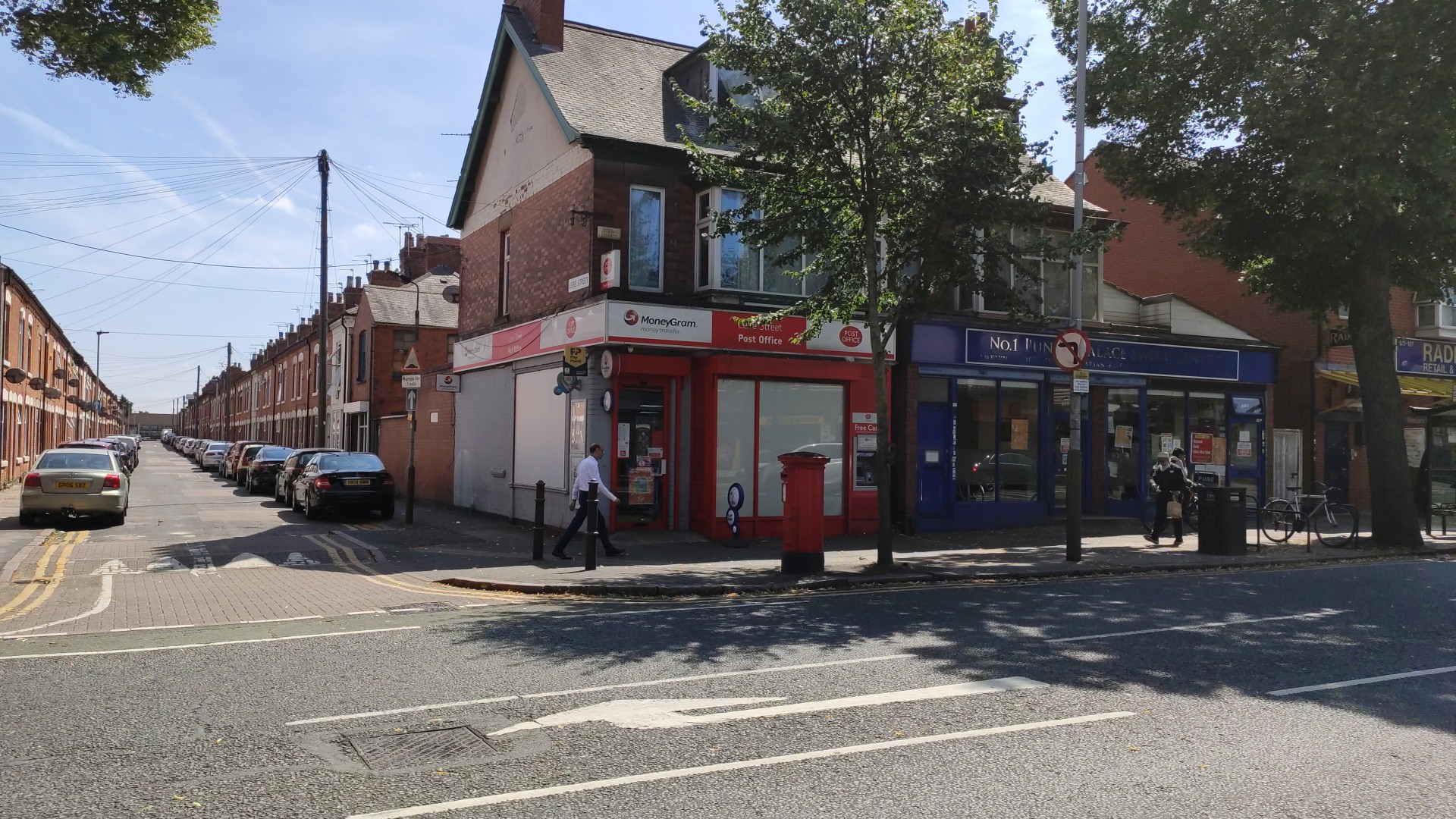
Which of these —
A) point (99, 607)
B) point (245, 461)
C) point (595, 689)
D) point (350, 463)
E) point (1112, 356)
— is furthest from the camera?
point (245, 461)

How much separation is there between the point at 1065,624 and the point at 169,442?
125 metres

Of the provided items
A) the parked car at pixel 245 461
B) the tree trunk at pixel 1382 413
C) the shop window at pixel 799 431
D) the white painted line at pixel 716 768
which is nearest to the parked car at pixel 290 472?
the parked car at pixel 245 461

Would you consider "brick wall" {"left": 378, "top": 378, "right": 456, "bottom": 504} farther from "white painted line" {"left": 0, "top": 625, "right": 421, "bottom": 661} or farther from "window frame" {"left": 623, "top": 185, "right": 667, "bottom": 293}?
"white painted line" {"left": 0, "top": 625, "right": 421, "bottom": 661}

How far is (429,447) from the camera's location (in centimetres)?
2741

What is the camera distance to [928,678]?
7.07 meters

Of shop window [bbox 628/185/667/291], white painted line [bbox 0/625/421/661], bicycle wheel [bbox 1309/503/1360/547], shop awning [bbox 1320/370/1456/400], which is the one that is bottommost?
white painted line [bbox 0/625/421/661]

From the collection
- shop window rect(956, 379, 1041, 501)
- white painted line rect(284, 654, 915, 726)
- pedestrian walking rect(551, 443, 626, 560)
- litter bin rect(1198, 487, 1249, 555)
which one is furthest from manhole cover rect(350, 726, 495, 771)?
shop window rect(956, 379, 1041, 501)

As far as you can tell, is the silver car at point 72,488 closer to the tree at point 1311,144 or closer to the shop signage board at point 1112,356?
the shop signage board at point 1112,356

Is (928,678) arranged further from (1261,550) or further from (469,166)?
(469,166)

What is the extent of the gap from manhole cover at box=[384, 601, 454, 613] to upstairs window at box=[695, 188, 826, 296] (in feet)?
28.2

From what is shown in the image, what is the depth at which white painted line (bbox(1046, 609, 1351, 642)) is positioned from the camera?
8758 mm

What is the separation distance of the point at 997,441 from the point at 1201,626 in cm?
1126

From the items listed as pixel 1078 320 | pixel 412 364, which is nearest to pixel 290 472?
pixel 412 364

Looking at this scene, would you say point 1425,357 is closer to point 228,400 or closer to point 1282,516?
point 1282,516
